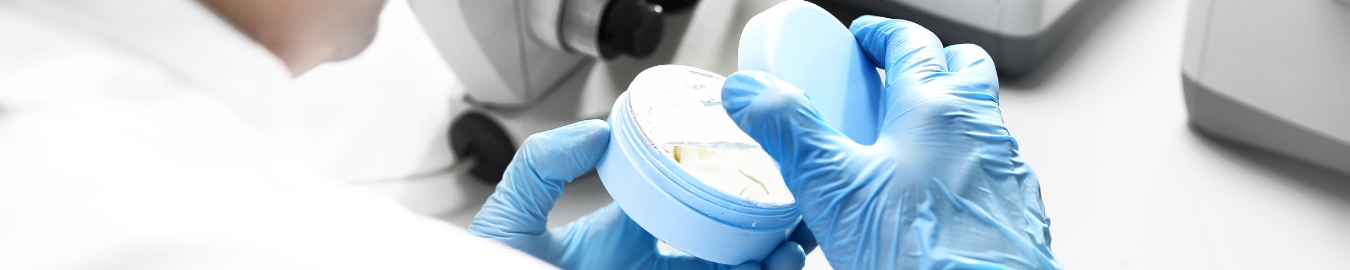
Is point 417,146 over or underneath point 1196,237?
over

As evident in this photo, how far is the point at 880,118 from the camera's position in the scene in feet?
2.97

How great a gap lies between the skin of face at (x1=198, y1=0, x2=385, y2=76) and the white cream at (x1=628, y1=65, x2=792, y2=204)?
11.5 inches

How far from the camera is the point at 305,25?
1.70 ft

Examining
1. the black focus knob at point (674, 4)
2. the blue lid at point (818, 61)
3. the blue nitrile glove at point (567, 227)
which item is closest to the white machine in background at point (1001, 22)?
the black focus knob at point (674, 4)

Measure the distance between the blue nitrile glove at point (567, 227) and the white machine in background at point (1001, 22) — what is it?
2.33ft

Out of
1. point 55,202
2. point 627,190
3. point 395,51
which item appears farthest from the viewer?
point 395,51

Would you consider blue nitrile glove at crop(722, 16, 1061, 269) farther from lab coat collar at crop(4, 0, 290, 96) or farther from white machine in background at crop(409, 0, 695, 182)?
white machine in background at crop(409, 0, 695, 182)

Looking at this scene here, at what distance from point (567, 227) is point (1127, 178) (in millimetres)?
860

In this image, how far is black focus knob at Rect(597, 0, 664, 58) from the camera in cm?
134

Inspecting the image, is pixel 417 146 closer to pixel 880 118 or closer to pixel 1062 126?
pixel 880 118

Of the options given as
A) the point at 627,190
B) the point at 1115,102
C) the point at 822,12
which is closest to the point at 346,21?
the point at 627,190

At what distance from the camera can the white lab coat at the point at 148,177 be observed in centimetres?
30

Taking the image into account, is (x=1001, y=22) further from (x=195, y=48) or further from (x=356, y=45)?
(x=195, y=48)

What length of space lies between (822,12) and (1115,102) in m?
0.84
